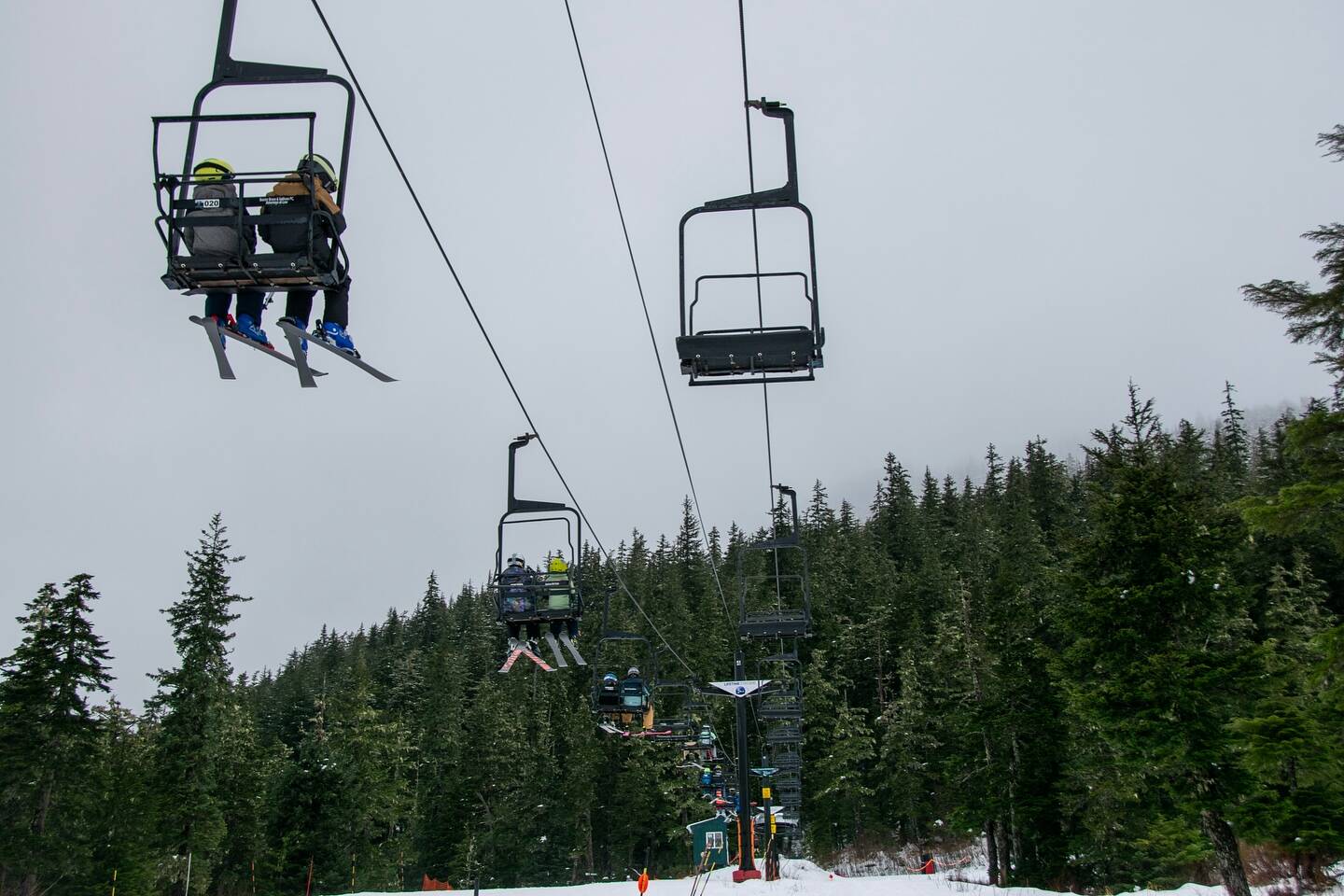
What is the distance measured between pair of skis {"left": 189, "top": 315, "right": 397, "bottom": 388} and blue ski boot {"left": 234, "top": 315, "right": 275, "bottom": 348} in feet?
0.12

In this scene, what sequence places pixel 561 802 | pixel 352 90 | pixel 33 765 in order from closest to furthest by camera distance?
pixel 352 90, pixel 33 765, pixel 561 802

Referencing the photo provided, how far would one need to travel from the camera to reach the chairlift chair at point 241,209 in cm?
619

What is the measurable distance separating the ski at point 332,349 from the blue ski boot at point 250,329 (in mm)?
183

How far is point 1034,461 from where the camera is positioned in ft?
319

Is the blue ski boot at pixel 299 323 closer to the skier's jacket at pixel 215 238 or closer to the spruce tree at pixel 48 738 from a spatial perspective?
the skier's jacket at pixel 215 238

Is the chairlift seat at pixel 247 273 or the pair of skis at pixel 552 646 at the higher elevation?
the chairlift seat at pixel 247 273

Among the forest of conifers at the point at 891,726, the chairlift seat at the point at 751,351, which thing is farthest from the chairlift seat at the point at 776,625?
the chairlift seat at the point at 751,351

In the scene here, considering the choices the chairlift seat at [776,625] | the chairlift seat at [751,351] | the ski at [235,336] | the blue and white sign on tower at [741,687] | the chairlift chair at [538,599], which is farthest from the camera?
the blue and white sign on tower at [741,687]

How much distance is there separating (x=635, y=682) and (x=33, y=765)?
85.9 ft

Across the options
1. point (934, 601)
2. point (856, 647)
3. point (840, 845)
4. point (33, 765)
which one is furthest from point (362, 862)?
point (934, 601)

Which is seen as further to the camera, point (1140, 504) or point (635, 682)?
point (635, 682)

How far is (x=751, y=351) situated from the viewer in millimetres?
9094

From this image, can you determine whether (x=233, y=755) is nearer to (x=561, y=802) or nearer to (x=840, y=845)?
(x=561, y=802)

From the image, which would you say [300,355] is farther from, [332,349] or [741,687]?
[741,687]
